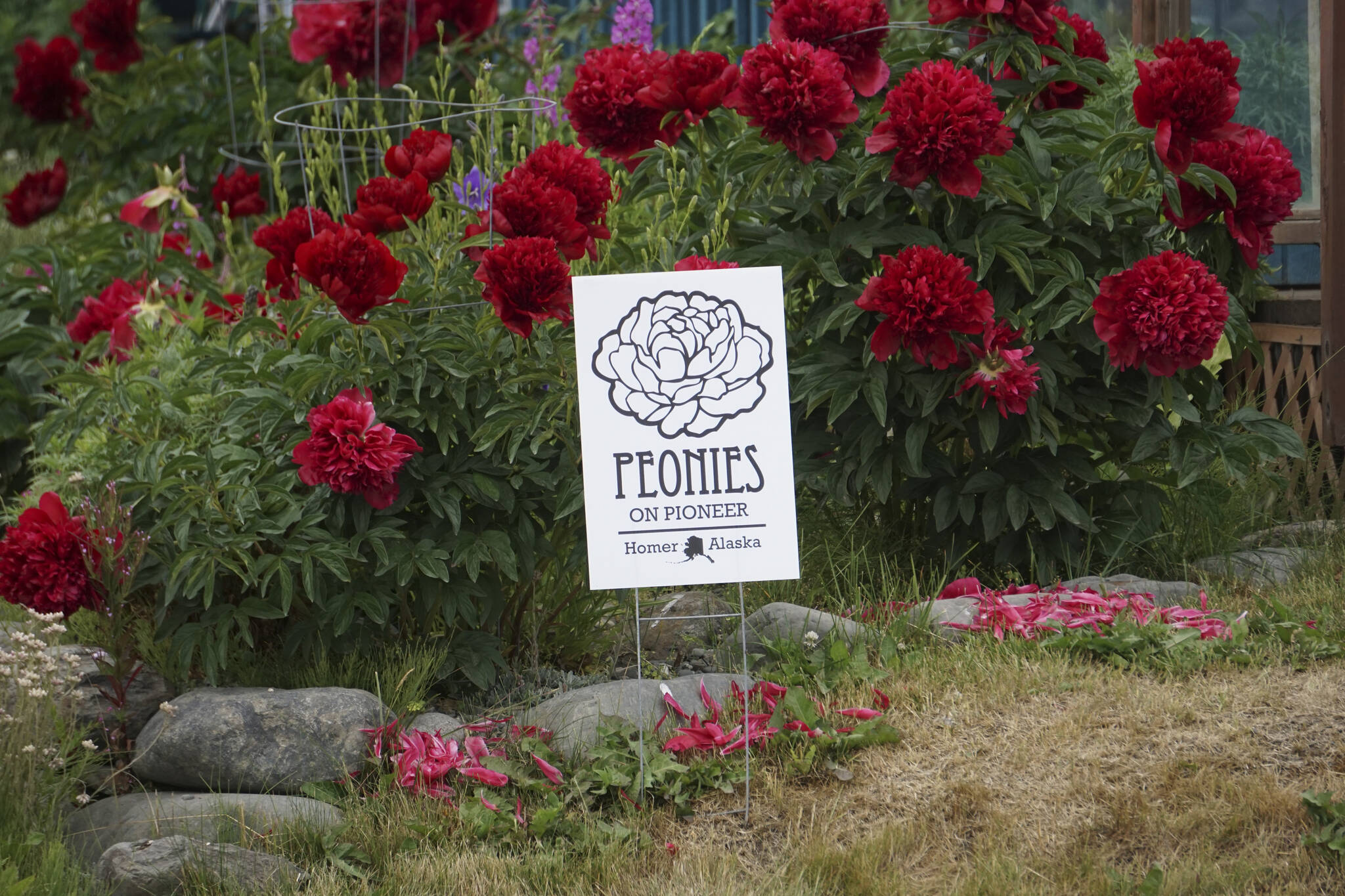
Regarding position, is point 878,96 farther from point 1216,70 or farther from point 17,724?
point 17,724

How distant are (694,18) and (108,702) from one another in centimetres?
604

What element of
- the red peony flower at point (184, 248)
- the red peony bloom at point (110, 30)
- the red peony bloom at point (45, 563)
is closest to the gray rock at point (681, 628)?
the red peony bloom at point (45, 563)

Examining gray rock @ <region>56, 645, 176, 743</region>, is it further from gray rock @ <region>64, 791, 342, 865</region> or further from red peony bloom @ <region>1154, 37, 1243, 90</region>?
red peony bloom @ <region>1154, 37, 1243, 90</region>

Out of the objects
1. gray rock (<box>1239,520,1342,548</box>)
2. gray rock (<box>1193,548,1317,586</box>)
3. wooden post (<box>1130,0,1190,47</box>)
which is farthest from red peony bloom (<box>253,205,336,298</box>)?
wooden post (<box>1130,0,1190,47</box>)

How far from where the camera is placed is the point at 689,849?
2332 mm

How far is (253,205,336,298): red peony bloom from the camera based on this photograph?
2.85m

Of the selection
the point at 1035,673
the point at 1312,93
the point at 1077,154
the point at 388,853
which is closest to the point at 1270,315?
the point at 1312,93

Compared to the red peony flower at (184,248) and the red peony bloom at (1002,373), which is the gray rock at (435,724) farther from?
the red peony flower at (184,248)

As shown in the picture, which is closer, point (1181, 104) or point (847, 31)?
point (1181, 104)

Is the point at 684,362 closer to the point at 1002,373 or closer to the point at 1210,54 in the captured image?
the point at 1002,373

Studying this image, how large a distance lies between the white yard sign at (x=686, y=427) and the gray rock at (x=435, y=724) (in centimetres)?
62

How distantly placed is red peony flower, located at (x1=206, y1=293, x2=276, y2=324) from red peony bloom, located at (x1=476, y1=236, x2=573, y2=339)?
1.02 m

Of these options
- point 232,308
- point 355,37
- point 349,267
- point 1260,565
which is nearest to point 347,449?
point 349,267

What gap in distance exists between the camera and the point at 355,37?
523 centimetres
